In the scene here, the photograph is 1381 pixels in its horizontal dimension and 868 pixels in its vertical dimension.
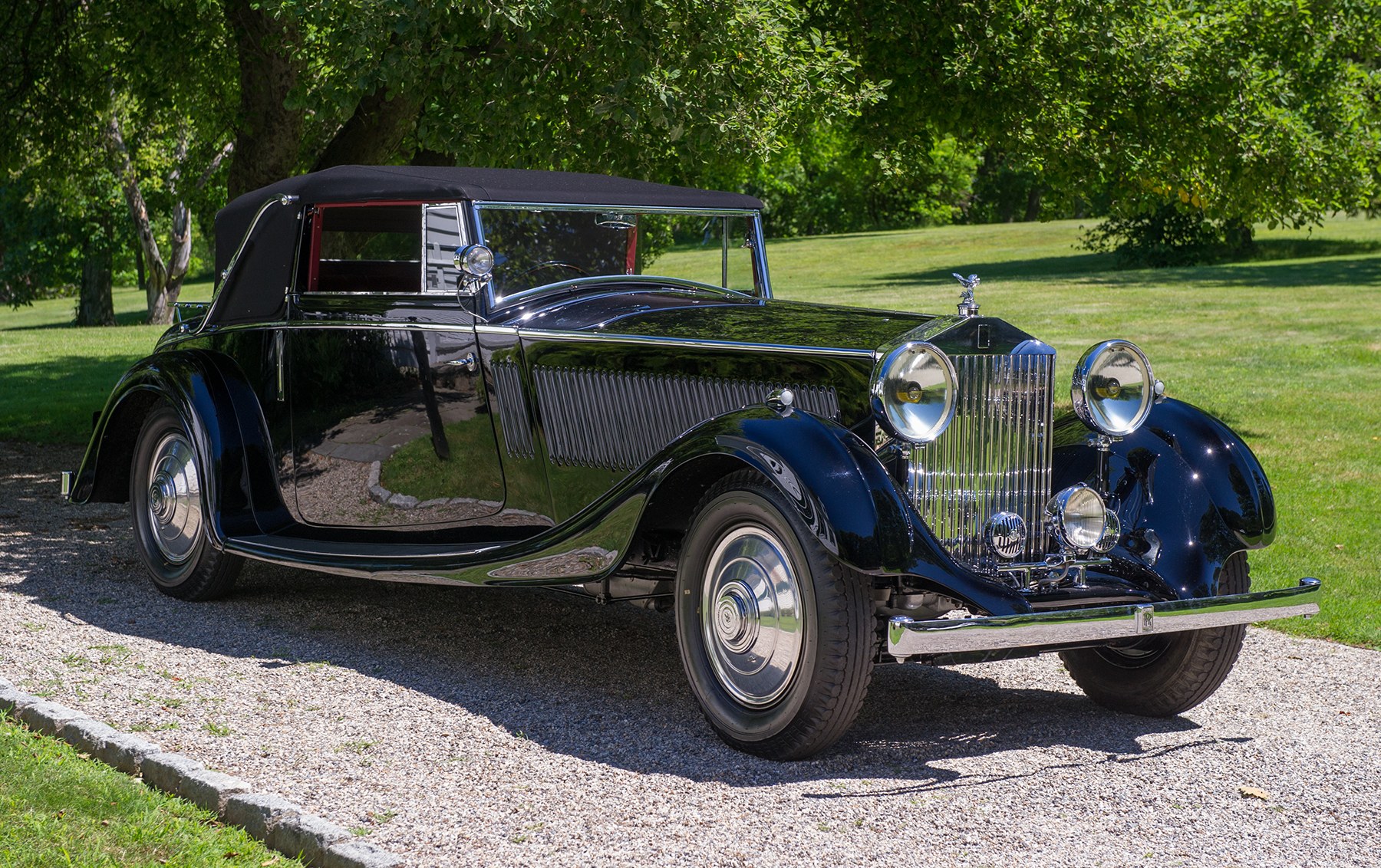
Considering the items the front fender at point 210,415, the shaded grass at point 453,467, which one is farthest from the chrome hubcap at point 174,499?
the shaded grass at point 453,467

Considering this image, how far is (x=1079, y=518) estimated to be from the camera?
4641mm

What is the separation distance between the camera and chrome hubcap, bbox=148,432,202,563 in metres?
6.59

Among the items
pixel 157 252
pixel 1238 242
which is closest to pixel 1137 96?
pixel 157 252

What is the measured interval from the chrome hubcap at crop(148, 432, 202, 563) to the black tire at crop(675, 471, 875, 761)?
9.66 feet

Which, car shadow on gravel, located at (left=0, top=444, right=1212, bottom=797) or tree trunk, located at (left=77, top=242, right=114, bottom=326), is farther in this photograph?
tree trunk, located at (left=77, top=242, right=114, bottom=326)

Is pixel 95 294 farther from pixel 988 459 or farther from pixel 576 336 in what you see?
pixel 988 459

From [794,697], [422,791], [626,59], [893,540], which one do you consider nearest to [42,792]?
[422,791]

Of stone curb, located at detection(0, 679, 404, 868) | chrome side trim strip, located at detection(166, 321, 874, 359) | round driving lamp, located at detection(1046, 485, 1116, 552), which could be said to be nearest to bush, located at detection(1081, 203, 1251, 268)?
chrome side trim strip, located at detection(166, 321, 874, 359)

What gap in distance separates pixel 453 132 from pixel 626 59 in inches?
50.7

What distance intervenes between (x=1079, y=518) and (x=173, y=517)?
4.28 meters

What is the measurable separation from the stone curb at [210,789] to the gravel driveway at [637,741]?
12 cm

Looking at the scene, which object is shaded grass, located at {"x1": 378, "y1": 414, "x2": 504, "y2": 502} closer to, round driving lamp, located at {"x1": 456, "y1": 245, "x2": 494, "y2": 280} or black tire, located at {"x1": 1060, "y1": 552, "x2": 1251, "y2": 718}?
round driving lamp, located at {"x1": 456, "y1": 245, "x2": 494, "y2": 280}

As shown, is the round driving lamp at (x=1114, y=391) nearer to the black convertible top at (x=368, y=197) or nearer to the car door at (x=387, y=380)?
the black convertible top at (x=368, y=197)

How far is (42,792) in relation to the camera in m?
4.05
